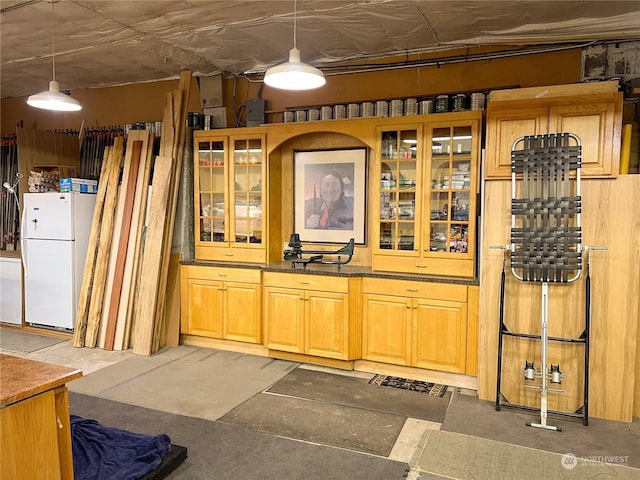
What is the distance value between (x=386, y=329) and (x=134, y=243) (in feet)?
9.25

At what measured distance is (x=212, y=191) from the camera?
492 cm

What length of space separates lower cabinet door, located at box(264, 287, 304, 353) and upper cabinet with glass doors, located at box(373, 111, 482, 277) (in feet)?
2.80

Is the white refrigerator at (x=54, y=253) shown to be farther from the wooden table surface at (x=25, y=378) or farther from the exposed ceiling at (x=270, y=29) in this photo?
the wooden table surface at (x=25, y=378)

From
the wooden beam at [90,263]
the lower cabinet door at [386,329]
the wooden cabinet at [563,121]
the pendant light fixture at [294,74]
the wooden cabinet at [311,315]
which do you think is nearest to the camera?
the pendant light fixture at [294,74]

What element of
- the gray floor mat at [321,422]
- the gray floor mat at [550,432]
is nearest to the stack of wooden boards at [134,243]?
the gray floor mat at [321,422]

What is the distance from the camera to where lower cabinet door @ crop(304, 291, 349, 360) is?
4164 millimetres

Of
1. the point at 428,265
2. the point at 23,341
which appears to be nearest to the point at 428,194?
the point at 428,265

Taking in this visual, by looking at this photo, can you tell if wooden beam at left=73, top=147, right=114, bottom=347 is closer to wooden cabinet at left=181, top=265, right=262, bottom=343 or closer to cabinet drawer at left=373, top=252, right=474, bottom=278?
wooden cabinet at left=181, top=265, right=262, bottom=343

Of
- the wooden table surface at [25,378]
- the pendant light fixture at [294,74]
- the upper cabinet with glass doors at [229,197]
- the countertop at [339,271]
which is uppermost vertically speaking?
the pendant light fixture at [294,74]

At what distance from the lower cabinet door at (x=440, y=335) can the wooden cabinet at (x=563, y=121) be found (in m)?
1.17

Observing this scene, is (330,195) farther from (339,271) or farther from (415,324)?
(415,324)

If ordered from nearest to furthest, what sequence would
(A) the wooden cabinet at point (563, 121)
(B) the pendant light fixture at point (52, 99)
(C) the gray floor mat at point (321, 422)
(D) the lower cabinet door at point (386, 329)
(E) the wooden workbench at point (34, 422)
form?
(E) the wooden workbench at point (34, 422), (C) the gray floor mat at point (321, 422), (A) the wooden cabinet at point (563, 121), (B) the pendant light fixture at point (52, 99), (D) the lower cabinet door at point (386, 329)

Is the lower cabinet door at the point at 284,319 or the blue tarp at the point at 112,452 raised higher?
the lower cabinet door at the point at 284,319

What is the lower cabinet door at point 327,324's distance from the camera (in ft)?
13.7
